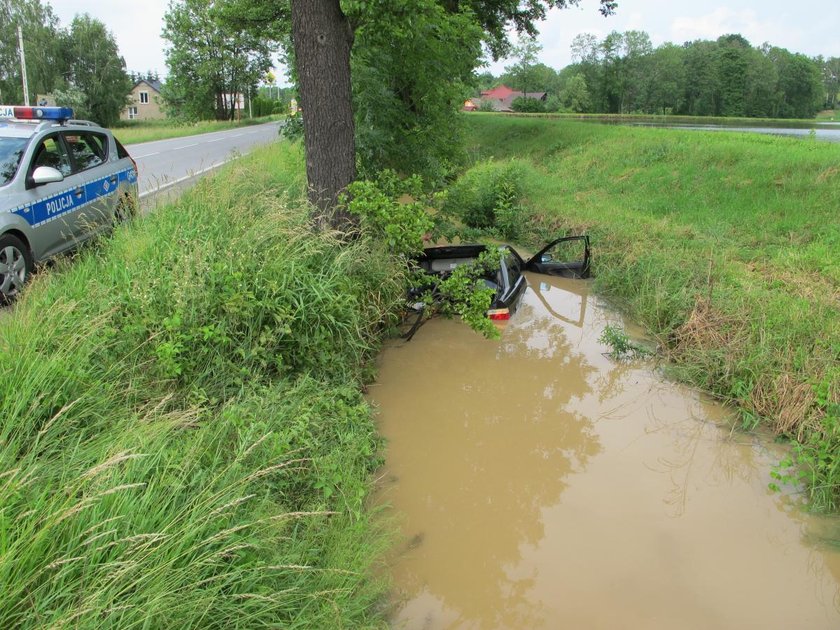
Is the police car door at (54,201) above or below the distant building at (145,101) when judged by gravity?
below

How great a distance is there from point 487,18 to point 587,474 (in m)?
19.3

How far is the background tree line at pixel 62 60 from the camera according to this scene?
2190 inches

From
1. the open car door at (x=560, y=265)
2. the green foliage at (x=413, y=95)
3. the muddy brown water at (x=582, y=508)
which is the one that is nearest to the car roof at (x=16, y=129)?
the green foliage at (x=413, y=95)

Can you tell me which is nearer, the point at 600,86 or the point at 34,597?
the point at 34,597

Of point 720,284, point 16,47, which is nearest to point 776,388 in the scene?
point 720,284

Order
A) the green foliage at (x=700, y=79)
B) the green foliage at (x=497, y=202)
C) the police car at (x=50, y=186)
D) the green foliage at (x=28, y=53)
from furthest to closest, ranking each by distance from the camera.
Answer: the green foliage at (x=700, y=79)
the green foliage at (x=28, y=53)
the green foliage at (x=497, y=202)
the police car at (x=50, y=186)

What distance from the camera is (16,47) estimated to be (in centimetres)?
5650

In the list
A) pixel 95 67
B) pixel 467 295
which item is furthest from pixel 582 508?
pixel 95 67

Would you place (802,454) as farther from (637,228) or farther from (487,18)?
(487,18)

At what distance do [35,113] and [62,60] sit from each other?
205 feet

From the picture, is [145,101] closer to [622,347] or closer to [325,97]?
[325,97]

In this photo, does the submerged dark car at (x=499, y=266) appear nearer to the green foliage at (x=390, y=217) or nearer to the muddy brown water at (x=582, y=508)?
the green foliage at (x=390, y=217)

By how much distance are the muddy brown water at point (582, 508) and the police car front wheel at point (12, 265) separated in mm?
3808

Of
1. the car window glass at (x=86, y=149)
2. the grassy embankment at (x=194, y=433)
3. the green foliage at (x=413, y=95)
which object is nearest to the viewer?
the grassy embankment at (x=194, y=433)
